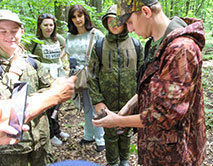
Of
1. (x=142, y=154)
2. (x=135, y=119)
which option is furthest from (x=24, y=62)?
(x=142, y=154)

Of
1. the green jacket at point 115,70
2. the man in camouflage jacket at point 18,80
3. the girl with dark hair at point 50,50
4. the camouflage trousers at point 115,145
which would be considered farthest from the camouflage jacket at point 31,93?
the girl with dark hair at point 50,50

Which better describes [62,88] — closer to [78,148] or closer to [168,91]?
[168,91]

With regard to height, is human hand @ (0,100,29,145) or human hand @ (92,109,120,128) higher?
human hand @ (0,100,29,145)

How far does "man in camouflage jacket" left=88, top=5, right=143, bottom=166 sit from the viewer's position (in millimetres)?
2881

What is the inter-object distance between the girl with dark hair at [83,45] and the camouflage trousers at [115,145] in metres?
0.61

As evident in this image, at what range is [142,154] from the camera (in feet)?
5.82

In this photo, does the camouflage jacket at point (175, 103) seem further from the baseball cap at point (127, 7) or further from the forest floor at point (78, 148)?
the forest floor at point (78, 148)

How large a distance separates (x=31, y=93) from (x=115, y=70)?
1278mm

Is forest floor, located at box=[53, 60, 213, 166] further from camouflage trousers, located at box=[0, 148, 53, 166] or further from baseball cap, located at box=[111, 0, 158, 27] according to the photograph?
baseball cap, located at box=[111, 0, 158, 27]

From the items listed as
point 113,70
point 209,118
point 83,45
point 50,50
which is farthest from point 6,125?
point 209,118

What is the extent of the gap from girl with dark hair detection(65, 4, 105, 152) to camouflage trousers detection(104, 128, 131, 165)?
0.61 m

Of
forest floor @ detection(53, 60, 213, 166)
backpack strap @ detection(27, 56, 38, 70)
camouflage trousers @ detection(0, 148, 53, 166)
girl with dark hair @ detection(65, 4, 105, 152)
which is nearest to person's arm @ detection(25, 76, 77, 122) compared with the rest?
backpack strap @ detection(27, 56, 38, 70)

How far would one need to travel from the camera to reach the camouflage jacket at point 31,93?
6.21 feet

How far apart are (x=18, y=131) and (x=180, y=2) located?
54.2 ft
